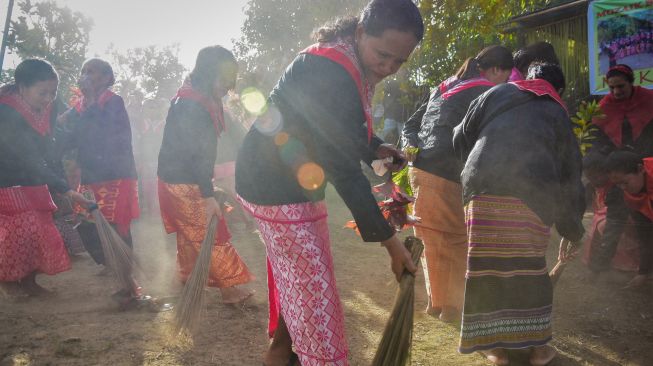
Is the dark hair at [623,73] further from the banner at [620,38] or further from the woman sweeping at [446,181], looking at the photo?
the woman sweeping at [446,181]

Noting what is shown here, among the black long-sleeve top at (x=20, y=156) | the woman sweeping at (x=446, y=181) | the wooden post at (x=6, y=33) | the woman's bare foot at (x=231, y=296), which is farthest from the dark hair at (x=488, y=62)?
the wooden post at (x=6, y=33)

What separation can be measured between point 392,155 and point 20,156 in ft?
10.3

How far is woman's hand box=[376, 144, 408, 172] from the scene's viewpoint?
94.8 inches

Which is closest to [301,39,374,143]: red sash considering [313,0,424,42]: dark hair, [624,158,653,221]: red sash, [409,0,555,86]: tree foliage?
[313,0,424,42]: dark hair

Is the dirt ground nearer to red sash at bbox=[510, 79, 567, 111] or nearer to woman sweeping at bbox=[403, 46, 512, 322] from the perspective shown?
woman sweeping at bbox=[403, 46, 512, 322]

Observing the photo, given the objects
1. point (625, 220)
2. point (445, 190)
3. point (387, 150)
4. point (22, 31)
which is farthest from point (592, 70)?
point (22, 31)

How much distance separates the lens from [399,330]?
201cm

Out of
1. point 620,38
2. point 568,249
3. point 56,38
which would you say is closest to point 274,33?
point 56,38

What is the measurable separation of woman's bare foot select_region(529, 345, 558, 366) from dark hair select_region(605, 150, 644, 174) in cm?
186

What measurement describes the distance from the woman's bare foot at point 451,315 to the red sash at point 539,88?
1673mm

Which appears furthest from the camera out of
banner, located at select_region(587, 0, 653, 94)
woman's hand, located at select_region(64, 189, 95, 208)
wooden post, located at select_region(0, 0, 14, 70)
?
wooden post, located at select_region(0, 0, 14, 70)

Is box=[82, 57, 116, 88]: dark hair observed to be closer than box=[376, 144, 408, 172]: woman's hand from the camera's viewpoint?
No

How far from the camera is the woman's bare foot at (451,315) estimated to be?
3.46m

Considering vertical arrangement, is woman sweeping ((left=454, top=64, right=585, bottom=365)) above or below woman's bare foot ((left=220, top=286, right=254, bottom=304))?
above
